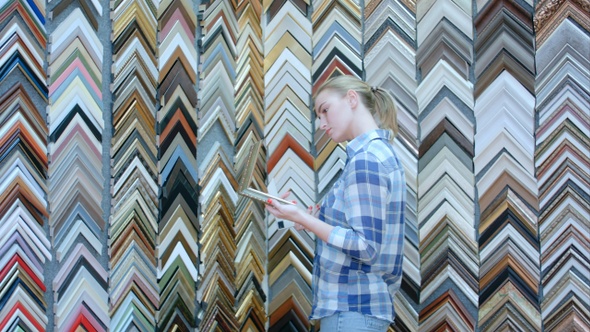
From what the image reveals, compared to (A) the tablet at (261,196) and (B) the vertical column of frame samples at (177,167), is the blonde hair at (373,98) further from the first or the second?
(B) the vertical column of frame samples at (177,167)

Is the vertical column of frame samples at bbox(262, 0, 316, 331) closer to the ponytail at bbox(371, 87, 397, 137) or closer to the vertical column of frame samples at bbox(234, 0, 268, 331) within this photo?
the vertical column of frame samples at bbox(234, 0, 268, 331)

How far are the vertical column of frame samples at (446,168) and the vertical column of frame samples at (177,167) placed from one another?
0.74 meters

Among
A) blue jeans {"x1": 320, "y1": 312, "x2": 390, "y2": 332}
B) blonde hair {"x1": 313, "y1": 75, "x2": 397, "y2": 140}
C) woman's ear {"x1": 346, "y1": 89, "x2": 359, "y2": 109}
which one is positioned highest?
blonde hair {"x1": 313, "y1": 75, "x2": 397, "y2": 140}

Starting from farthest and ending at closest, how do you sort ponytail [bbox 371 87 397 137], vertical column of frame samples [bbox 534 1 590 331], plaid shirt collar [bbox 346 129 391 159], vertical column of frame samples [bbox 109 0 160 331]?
vertical column of frame samples [bbox 109 0 160 331] < vertical column of frame samples [bbox 534 1 590 331] < ponytail [bbox 371 87 397 137] < plaid shirt collar [bbox 346 129 391 159]

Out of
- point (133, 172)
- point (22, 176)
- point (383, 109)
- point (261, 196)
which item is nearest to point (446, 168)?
point (383, 109)

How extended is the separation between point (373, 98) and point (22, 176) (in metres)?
1.21

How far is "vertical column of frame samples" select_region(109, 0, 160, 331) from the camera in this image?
2.23 meters

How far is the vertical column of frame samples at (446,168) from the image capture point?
A: 2186 millimetres

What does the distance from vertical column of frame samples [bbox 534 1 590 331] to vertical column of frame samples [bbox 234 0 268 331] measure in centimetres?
89

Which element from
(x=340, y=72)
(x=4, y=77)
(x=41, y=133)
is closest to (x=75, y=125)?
(x=41, y=133)

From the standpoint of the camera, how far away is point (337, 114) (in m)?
1.60

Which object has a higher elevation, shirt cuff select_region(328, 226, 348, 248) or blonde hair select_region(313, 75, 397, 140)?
blonde hair select_region(313, 75, 397, 140)

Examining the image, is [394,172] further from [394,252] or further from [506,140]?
[506,140]

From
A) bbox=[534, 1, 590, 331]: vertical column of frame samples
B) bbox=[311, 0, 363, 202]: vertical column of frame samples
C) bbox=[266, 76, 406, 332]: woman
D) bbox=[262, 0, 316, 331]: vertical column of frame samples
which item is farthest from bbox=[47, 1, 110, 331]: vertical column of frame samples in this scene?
bbox=[534, 1, 590, 331]: vertical column of frame samples
